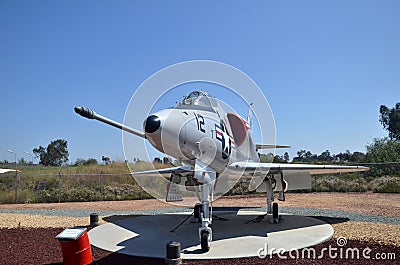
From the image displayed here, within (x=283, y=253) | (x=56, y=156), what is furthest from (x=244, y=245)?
(x=56, y=156)

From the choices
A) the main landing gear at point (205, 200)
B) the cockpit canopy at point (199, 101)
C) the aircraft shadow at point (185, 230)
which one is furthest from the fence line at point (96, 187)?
the main landing gear at point (205, 200)

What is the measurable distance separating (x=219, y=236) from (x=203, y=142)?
313 centimetres

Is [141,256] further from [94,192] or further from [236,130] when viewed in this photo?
[94,192]

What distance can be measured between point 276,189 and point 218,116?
474 centimetres

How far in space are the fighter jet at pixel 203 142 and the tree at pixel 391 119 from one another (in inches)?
3170

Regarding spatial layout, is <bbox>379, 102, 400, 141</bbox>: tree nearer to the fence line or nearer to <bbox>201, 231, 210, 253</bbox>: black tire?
the fence line

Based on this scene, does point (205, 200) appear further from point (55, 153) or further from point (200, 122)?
point (55, 153)

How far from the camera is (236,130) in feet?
36.7

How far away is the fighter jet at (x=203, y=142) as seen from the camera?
7.62m

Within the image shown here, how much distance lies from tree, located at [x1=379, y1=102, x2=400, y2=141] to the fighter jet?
80516 mm

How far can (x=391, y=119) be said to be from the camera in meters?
82.7

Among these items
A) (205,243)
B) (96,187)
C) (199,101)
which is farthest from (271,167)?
(96,187)

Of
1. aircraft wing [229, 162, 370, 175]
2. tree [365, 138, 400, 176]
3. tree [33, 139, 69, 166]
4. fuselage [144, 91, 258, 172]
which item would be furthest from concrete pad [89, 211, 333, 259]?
tree [33, 139, 69, 166]

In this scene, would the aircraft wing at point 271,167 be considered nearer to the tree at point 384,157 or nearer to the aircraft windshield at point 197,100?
the aircraft windshield at point 197,100
